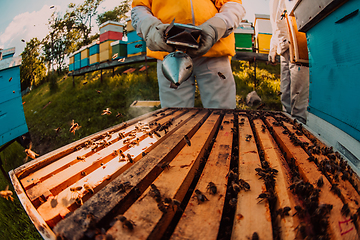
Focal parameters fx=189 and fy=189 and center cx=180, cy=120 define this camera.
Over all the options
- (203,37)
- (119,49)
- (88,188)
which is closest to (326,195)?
(88,188)

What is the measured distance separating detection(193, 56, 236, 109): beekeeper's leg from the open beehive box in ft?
5.90

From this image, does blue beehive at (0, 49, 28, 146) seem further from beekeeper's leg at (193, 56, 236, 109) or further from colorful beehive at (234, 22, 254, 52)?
colorful beehive at (234, 22, 254, 52)

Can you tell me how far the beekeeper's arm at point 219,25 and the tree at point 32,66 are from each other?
19.0 meters

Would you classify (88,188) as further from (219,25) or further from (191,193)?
(219,25)

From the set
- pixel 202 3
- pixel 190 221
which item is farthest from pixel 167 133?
pixel 202 3

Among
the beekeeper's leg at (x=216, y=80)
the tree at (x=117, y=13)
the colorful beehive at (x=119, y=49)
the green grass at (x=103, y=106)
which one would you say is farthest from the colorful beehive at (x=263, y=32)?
the tree at (x=117, y=13)

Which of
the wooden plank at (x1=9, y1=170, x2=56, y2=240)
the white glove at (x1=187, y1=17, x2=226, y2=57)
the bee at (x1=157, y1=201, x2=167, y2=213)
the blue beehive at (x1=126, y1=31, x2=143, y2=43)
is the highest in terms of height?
the blue beehive at (x1=126, y1=31, x2=143, y2=43)

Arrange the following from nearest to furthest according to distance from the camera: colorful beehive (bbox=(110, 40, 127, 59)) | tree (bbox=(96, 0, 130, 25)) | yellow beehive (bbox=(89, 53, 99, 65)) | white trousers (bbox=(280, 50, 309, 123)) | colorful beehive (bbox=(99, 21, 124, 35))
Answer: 1. white trousers (bbox=(280, 50, 309, 123))
2. colorful beehive (bbox=(110, 40, 127, 59))
3. colorful beehive (bbox=(99, 21, 124, 35))
4. yellow beehive (bbox=(89, 53, 99, 65))
5. tree (bbox=(96, 0, 130, 25))

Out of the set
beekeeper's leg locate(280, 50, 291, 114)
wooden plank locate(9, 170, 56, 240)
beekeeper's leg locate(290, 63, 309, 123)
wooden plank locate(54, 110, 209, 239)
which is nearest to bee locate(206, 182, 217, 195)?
wooden plank locate(54, 110, 209, 239)

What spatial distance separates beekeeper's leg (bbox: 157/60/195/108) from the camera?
11.6 ft

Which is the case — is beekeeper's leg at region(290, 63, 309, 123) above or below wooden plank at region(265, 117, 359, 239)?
above

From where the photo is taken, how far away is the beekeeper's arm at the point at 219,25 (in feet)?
7.91

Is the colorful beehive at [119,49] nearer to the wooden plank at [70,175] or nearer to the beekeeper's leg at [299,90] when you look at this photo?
the beekeeper's leg at [299,90]

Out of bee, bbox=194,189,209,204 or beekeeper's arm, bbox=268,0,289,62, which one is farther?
beekeeper's arm, bbox=268,0,289,62
